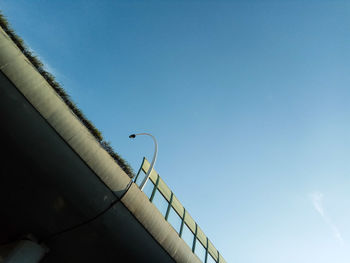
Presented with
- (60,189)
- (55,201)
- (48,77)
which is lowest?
(55,201)

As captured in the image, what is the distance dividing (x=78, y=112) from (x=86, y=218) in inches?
148

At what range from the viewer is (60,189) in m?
7.01

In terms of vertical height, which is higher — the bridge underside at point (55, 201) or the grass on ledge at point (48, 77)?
the grass on ledge at point (48, 77)

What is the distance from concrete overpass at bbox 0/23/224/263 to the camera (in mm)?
6285

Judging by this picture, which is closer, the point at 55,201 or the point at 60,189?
the point at 60,189

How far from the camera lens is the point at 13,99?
20.2 ft

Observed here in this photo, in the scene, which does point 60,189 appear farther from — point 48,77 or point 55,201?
point 48,77

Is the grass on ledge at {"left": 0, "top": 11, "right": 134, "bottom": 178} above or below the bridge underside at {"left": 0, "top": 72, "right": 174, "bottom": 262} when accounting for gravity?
above

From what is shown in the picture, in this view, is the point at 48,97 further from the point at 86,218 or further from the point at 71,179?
the point at 86,218

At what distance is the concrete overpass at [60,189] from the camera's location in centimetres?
629

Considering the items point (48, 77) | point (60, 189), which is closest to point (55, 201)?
point (60, 189)

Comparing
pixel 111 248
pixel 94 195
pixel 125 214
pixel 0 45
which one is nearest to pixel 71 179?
pixel 94 195

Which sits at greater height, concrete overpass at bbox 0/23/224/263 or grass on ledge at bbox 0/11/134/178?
grass on ledge at bbox 0/11/134/178

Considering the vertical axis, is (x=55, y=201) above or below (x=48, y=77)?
below
